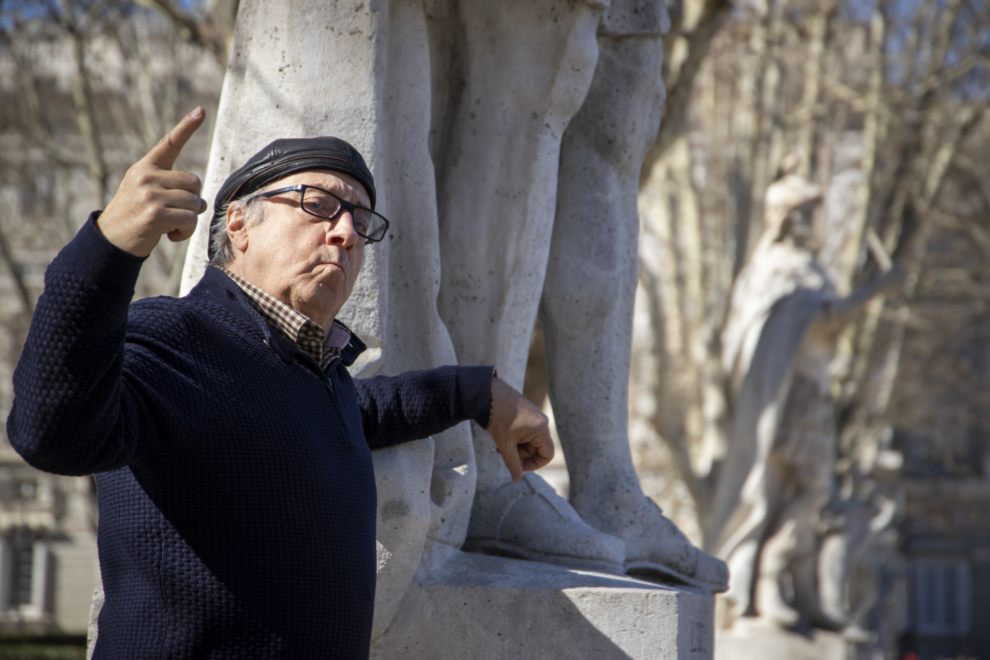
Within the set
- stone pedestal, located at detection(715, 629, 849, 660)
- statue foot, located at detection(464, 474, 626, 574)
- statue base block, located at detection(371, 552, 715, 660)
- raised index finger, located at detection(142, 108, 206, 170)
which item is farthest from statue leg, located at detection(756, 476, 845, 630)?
raised index finger, located at detection(142, 108, 206, 170)

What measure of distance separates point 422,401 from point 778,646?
8112mm

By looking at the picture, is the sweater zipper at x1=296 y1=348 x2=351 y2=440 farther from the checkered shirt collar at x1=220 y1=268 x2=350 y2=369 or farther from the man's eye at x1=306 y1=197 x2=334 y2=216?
the man's eye at x1=306 y1=197 x2=334 y2=216

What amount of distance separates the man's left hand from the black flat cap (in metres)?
0.53

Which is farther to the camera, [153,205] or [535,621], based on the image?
[535,621]

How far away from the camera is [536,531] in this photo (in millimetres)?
3117

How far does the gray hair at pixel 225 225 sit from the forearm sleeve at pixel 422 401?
1.38 ft

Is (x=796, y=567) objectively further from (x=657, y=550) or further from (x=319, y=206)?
(x=319, y=206)

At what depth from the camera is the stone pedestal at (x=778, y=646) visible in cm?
977

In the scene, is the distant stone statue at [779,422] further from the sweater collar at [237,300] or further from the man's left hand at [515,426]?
the sweater collar at [237,300]

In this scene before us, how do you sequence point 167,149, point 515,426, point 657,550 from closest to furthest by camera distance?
point 167,149
point 515,426
point 657,550

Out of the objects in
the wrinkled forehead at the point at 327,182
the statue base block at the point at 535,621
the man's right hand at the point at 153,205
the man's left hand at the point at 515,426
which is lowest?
the statue base block at the point at 535,621

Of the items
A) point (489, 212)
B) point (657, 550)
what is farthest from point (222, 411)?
point (657, 550)

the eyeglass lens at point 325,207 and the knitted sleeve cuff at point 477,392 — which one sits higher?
the eyeglass lens at point 325,207

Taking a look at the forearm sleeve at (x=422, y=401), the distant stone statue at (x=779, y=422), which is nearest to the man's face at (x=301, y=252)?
the forearm sleeve at (x=422, y=401)
